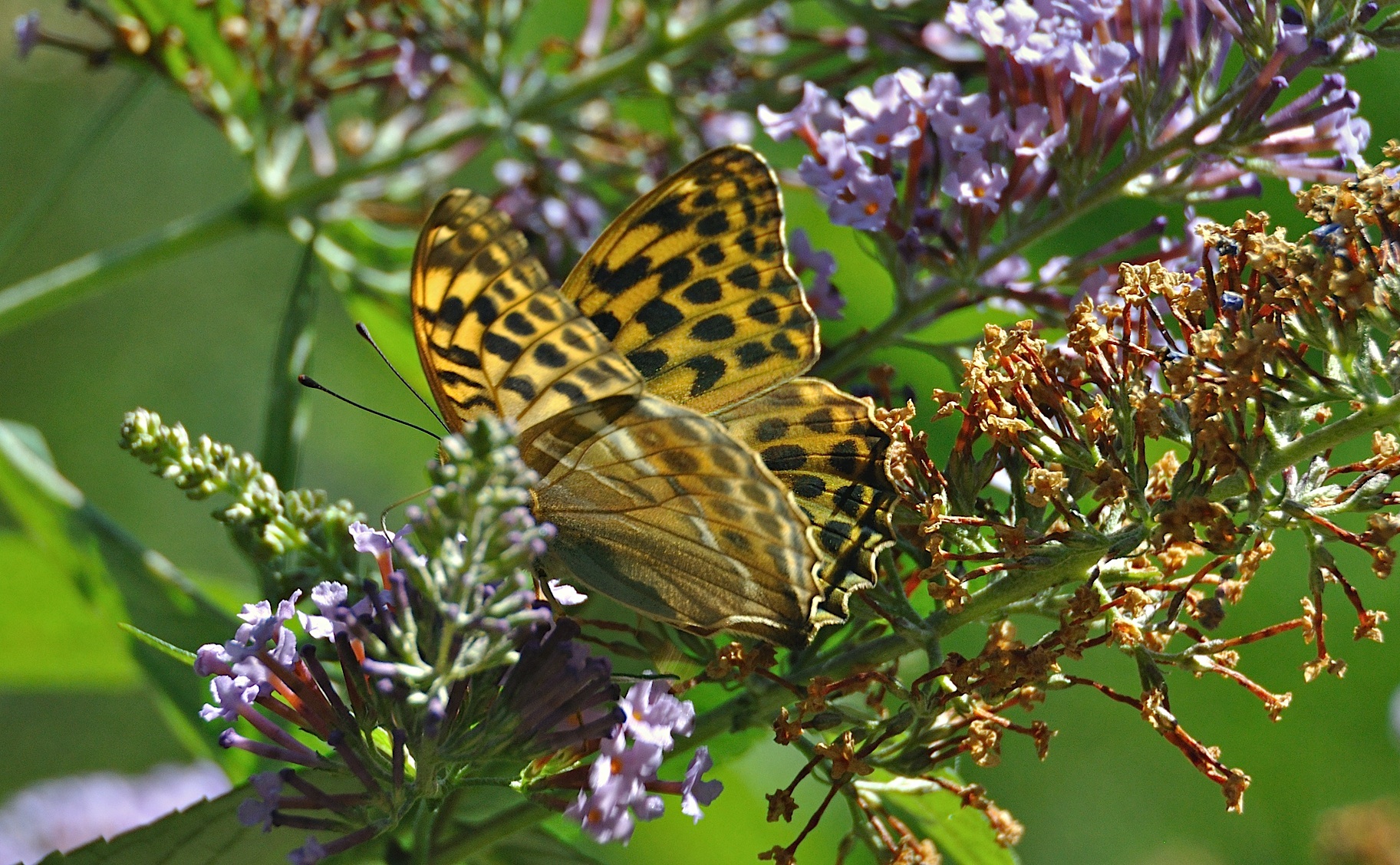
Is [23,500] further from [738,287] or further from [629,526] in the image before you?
[738,287]

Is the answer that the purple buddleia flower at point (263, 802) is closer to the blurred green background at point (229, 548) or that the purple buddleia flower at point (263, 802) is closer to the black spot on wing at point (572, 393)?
the black spot on wing at point (572, 393)

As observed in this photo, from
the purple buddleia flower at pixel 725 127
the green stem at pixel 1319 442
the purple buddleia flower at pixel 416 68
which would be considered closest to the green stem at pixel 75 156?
the purple buddleia flower at pixel 416 68

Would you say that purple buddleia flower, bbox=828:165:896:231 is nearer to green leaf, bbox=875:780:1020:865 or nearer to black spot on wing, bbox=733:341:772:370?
black spot on wing, bbox=733:341:772:370

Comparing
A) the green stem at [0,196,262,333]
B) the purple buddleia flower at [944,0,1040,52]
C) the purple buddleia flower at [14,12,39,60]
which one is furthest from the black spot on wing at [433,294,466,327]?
the purple buddleia flower at [14,12,39,60]

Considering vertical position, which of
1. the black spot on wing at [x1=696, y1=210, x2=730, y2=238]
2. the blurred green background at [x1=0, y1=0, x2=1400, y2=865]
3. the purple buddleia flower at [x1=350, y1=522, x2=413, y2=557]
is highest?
the black spot on wing at [x1=696, y1=210, x2=730, y2=238]

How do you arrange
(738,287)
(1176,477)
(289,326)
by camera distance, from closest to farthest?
(1176,477) < (738,287) < (289,326)

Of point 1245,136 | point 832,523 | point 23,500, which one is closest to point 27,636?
point 23,500
